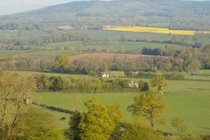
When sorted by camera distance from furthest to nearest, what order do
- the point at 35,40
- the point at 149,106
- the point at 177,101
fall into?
1. the point at 35,40
2. the point at 177,101
3. the point at 149,106

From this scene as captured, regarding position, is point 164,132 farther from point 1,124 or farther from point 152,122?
point 1,124

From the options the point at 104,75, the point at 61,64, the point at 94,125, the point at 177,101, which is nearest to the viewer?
the point at 94,125

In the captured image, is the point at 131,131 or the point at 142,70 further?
the point at 142,70

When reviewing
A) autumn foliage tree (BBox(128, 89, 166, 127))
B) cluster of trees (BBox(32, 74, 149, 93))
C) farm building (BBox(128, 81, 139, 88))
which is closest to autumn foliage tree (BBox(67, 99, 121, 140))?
autumn foliage tree (BBox(128, 89, 166, 127))

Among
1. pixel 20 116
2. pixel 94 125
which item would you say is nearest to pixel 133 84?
pixel 20 116

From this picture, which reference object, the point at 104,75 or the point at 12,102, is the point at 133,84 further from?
the point at 12,102

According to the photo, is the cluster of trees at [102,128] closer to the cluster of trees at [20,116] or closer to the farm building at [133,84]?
the cluster of trees at [20,116]

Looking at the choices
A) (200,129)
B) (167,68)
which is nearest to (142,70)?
(167,68)

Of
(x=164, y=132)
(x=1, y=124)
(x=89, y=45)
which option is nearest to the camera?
(x=1, y=124)

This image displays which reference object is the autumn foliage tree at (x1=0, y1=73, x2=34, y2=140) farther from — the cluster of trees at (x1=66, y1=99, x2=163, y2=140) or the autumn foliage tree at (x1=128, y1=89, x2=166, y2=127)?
the autumn foliage tree at (x1=128, y1=89, x2=166, y2=127)
